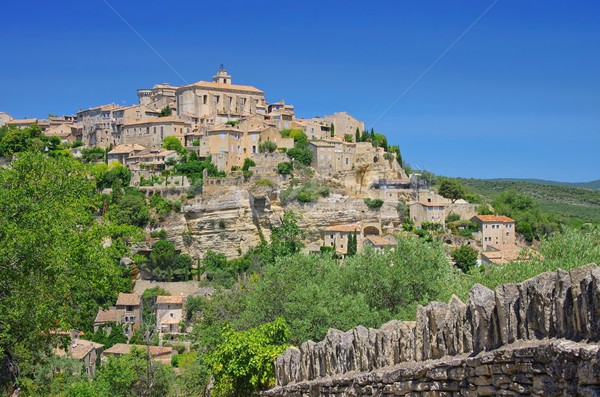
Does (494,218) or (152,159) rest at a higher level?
(152,159)

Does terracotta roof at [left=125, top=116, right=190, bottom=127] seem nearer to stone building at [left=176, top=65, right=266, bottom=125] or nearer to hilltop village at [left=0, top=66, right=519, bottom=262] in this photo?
hilltop village at [left=0, top=66, right=519, bottom=262]

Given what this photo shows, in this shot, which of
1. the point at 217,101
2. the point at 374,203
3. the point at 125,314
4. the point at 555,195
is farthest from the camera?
the point at 555,195

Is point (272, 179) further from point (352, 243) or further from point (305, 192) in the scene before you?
point (352, 243)

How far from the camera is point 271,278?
21.0 m

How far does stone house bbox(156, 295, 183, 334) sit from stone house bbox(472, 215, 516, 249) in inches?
1343

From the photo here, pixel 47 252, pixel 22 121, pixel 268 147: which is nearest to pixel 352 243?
pixel 268 147

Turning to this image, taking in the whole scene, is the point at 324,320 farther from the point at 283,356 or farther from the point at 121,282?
the point at 121,282

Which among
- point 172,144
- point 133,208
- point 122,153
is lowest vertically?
point 133,208

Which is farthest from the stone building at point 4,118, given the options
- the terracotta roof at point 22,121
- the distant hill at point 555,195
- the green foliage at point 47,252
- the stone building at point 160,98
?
the green foliage at point 47,252

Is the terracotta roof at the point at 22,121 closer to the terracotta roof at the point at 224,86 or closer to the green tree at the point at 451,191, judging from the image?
the terracotta roof at the point at 224,86

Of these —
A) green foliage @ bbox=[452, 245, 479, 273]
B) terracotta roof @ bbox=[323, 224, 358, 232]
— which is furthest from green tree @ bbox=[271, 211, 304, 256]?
green foliage @ bbox=[452, 245, 479, 273]

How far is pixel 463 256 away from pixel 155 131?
2024 inches

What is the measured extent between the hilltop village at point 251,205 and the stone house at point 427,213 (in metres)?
0.12

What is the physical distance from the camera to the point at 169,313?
→ 71125 millimetres
